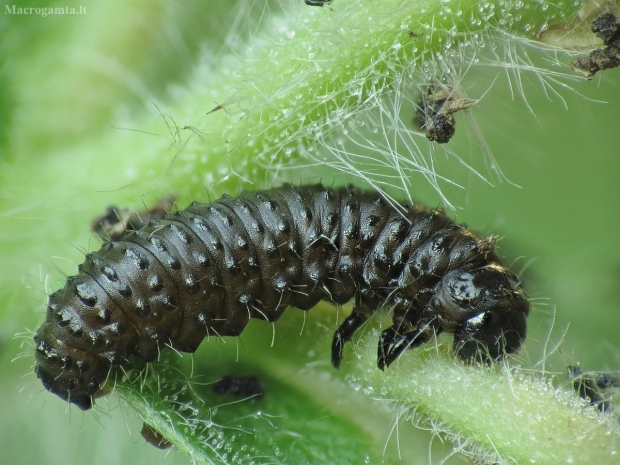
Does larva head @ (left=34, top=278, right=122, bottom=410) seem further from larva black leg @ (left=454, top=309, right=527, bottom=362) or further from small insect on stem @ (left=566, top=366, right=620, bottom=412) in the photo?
small insect on stem @ (left=566, top=366, right=620, bottom=412)

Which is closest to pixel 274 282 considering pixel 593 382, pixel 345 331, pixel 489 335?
pixel 345 331

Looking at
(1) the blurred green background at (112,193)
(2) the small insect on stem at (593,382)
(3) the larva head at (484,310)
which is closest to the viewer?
(2) the small insect on stem at (593,382)

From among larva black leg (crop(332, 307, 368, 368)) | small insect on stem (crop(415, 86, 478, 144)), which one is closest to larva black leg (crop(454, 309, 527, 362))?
larva black leg (crop(332, 307, 368, 368))

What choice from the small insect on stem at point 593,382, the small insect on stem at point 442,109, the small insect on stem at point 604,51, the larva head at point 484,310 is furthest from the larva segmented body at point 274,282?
the small insect on stem at point 604,51

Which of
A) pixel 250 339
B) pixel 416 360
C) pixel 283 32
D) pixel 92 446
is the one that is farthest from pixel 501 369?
pixel 92 446

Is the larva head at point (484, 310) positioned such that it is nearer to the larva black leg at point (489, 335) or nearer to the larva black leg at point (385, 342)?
the larva black leg at point (489, 335)
